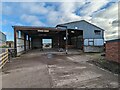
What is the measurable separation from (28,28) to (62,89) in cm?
1575

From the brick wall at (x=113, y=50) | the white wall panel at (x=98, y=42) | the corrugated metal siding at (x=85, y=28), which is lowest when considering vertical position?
the brick wall at (x=113, y=50)

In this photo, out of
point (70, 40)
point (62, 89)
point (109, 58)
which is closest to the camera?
point (62, 89)

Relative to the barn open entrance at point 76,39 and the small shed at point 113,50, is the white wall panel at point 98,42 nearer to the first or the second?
the barn open entrance at point 76,39

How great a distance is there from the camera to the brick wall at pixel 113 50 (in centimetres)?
970

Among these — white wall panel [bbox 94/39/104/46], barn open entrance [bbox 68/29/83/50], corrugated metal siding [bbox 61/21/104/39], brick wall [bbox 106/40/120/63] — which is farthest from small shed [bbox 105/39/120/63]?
barn open entrance [bbox 68/29/83/50]

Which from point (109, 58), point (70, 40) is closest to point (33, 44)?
point (70, 40)

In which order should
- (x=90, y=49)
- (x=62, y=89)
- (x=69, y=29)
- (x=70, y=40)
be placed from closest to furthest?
1. (x=62, y=89)
2. (x=90, y=49)
3. (x=69, y=29)
4. (x=70, y=40)

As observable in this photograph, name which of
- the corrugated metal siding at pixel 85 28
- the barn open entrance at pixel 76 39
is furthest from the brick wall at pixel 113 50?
the barn open entrance at pixel 76 39

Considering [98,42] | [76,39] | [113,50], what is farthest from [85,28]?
[113,50]

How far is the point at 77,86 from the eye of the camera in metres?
4.93

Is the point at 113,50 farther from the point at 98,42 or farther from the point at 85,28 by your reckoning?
the point at 85,28

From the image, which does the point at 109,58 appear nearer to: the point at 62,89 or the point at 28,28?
the point at 62,89

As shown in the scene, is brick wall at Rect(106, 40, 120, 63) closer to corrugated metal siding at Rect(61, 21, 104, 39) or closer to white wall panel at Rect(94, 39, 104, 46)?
white wall panel at Rect(94, 39, 104, 46)

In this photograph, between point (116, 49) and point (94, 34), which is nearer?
point (116, 49)
